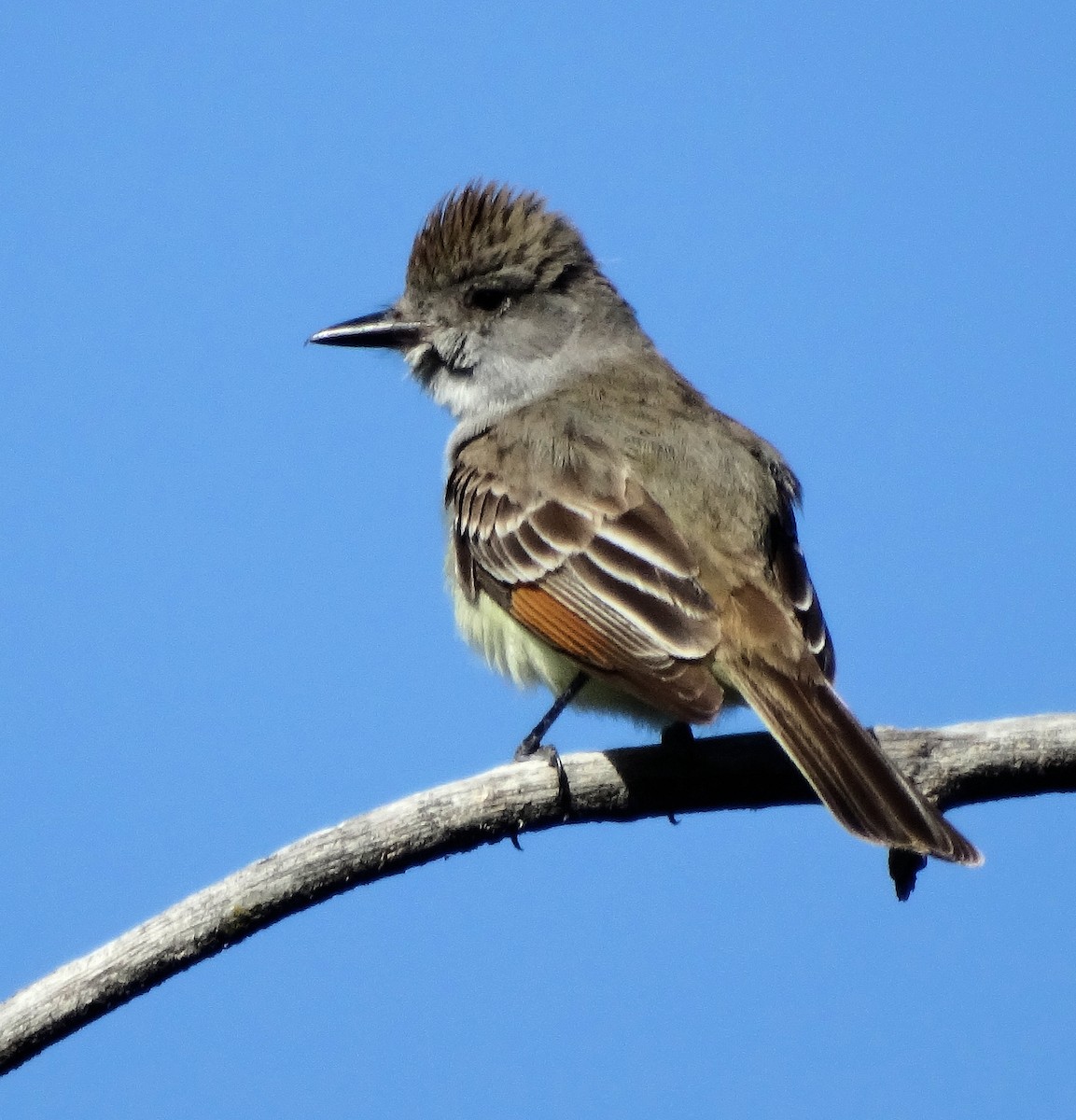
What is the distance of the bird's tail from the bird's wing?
0.25 meters

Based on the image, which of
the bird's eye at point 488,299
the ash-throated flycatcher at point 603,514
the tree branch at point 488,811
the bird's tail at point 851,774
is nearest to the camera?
the tree branch at point 488,811

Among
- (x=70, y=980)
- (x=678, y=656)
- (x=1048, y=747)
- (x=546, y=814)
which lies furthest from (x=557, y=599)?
(x=70, y=980)

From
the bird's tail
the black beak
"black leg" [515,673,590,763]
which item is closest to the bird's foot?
"black leg" [515,673,590,763]

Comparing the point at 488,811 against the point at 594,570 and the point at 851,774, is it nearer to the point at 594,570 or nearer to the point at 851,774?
the point at 851,774

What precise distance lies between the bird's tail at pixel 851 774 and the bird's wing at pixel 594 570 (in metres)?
0.25

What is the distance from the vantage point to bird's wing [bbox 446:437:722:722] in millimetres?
5219

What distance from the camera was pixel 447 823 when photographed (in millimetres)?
4520

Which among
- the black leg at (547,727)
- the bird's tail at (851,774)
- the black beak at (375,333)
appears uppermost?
the black beak at (375,333)

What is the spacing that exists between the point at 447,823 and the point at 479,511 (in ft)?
6.66

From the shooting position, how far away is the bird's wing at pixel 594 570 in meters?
5.22

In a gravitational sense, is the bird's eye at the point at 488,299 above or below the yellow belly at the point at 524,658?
above

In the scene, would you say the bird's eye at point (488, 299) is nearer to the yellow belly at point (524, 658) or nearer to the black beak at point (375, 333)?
the black beak at point (375, 333)

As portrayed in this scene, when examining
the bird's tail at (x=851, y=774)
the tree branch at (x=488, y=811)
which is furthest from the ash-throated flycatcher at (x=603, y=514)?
the tree branch at (x=488, y=811)

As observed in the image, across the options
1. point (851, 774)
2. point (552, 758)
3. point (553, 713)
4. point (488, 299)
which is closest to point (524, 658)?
point (553, 713)
